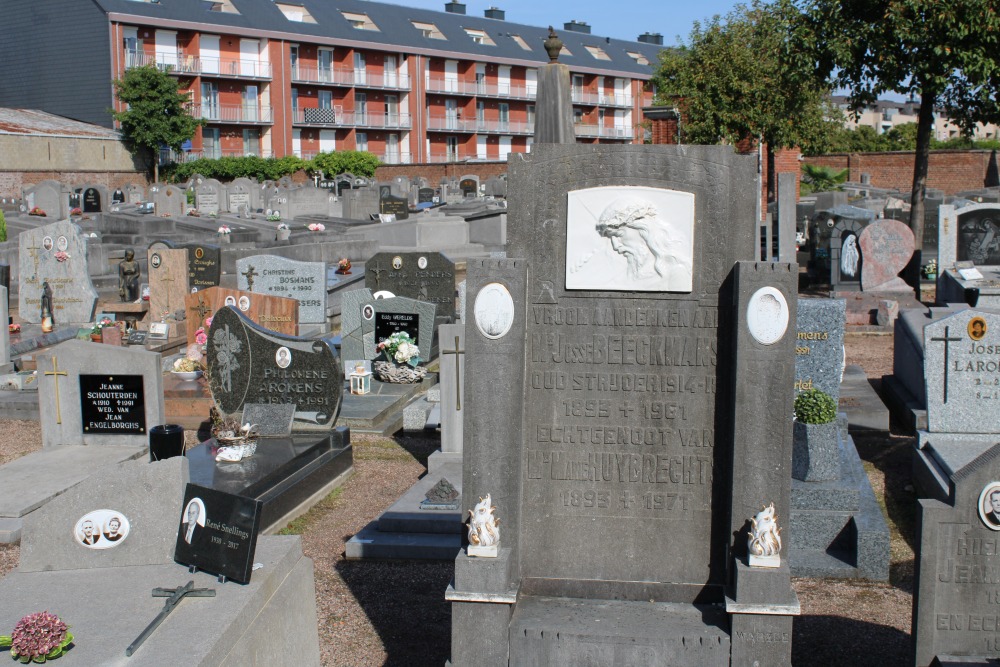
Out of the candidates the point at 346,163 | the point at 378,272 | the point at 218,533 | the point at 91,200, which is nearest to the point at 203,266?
the point at 378,272

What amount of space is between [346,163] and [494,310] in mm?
46706

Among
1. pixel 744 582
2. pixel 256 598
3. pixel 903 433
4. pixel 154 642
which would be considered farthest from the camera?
pixel 903 433

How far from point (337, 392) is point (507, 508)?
15.2ft

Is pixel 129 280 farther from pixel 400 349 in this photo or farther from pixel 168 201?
pixel 168 201

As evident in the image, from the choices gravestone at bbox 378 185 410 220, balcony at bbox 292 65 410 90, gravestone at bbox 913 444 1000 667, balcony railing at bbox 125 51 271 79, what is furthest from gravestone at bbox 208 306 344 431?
balcony at bbox 292 65 410 90

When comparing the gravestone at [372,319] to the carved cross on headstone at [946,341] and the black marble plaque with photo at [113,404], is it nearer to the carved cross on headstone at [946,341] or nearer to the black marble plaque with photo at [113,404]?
the black marble plaque with photo at [113,404]

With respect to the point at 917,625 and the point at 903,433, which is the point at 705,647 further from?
the point at 903,433

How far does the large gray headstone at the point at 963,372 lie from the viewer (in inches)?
345

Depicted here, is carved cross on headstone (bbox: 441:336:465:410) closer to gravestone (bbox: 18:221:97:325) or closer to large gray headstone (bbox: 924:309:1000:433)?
large gray headstone (bbox: 924:309:1000:433)

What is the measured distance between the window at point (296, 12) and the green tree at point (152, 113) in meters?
8.58

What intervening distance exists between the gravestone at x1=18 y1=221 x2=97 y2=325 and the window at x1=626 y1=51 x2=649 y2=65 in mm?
56893

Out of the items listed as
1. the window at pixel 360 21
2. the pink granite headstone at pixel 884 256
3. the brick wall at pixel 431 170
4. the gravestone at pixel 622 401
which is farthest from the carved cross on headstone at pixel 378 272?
the window at pixel 360 21

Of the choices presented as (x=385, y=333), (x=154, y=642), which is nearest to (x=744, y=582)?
(x=154, y=642)

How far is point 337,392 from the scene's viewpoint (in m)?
9.63
